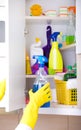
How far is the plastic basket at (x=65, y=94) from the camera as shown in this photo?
4.88 ft

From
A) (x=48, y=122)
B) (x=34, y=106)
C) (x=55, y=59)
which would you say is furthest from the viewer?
(x=48, y=122)

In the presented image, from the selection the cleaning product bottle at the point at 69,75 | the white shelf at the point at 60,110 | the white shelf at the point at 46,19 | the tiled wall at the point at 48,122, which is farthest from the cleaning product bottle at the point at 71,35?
the tiled wall at the point at 48,122

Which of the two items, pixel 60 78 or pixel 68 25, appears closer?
pixel 60 78

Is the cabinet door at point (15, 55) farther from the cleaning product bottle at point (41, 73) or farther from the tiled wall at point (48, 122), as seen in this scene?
the tiled wall at point (48, 122)

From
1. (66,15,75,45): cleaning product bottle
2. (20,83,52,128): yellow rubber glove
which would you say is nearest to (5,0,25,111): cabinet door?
(20,83,52,128): yellow rubber glove

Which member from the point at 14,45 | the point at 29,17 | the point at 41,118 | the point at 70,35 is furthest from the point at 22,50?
the point at 41,118

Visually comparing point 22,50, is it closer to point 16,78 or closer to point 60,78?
point 16,78

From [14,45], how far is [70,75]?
0.44 meters

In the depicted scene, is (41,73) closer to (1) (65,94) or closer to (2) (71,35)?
(1) (65,94)

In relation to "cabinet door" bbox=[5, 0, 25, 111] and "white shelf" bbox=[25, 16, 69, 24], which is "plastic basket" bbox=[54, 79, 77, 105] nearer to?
"cabinet door" bbox=[5, 0, 25, 111]

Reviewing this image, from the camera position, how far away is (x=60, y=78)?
5.14 feet

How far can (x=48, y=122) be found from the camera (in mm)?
1751

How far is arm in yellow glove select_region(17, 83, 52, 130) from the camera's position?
1224mm

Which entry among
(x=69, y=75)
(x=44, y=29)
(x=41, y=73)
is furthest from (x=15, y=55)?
(x=44, y=29)
